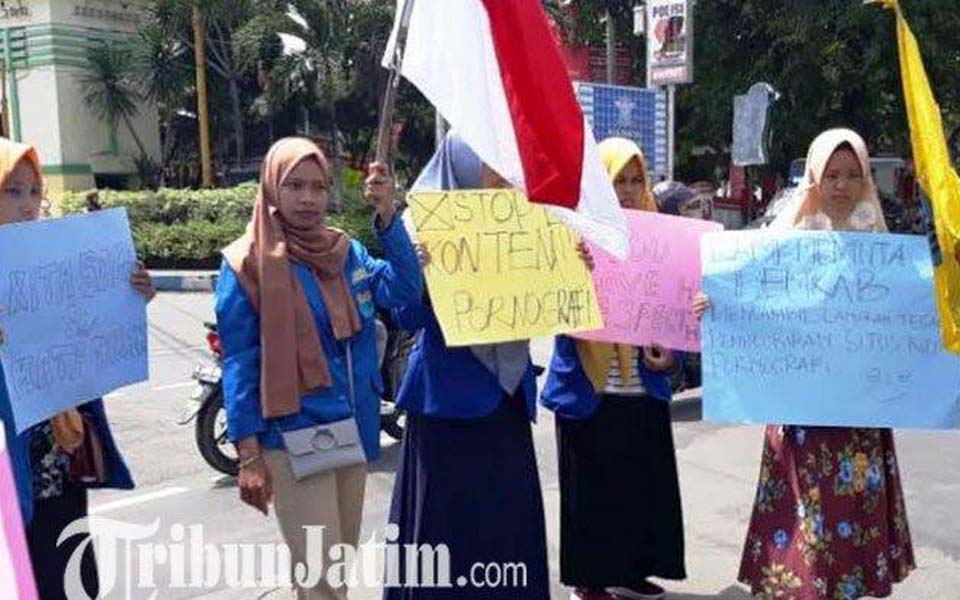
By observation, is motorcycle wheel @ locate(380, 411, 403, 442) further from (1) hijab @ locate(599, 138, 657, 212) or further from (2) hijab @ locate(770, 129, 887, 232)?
(2) hijab @ locate(770, 129, 887, 232)

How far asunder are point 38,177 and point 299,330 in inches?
31.3

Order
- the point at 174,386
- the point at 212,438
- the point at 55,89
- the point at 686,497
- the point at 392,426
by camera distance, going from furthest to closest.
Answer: the point at 55,89 < the point at 174,386 < the point at 392,426 < the point at 212,438 < the point at 686,497

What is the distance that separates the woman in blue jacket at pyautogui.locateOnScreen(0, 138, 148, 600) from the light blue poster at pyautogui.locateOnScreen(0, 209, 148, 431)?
5cm

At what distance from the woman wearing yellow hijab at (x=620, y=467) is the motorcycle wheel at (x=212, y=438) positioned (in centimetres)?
250

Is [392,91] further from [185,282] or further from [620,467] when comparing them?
[185,282]

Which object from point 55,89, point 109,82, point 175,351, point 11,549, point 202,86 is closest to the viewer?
point 11,549

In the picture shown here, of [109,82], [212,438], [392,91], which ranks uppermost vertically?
[109,82]

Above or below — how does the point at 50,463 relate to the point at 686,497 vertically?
above

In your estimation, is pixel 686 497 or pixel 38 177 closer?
pixel 38 177

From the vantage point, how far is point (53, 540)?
2.86 meters

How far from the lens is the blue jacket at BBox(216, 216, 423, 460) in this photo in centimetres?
282

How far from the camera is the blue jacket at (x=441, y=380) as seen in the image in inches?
121

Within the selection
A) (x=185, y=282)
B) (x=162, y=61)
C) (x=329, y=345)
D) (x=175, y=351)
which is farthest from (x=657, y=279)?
(x=162, y=61)

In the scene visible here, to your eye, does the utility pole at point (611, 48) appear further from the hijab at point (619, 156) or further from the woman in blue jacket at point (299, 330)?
the woman in blue jacket at point (299, 330)
